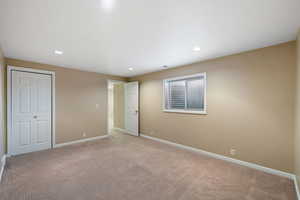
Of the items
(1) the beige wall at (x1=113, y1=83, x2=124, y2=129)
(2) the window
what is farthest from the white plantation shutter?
(1) the beige wall at (x1=113, y1=83, x2=124, y2=129)

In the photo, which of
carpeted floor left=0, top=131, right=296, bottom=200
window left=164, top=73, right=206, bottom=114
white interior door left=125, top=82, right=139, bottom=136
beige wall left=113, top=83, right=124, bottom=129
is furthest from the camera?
beige wall left=113, top=83, right=124, bottom=129

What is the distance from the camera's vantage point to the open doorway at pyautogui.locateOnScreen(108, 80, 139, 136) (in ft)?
17.5

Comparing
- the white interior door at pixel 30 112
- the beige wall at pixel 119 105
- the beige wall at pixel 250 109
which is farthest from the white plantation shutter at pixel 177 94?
the white interior door at pixel 30 112

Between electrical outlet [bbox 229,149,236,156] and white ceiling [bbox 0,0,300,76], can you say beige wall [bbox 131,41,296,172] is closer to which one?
electrical outlet [bbox 229,149,236,156]

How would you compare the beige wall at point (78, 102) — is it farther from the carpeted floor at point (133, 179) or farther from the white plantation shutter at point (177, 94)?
the white plantation shutter at point (177, 94)

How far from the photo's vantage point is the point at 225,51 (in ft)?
9.27

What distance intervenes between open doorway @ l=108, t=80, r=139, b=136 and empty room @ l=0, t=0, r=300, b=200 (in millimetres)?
1035

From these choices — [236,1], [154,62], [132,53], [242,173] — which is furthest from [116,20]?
[242,173]

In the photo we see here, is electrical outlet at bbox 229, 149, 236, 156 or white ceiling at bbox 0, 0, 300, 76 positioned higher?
white ceiling at bbox 0, 0, 300, 76

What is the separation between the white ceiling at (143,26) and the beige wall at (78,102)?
A: 117 cm

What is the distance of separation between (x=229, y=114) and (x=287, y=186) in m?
1.43

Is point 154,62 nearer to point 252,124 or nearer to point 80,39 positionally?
point 80,39

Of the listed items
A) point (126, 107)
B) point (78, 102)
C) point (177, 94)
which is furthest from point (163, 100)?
point (78, 102)

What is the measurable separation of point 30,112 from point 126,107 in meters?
3.09
